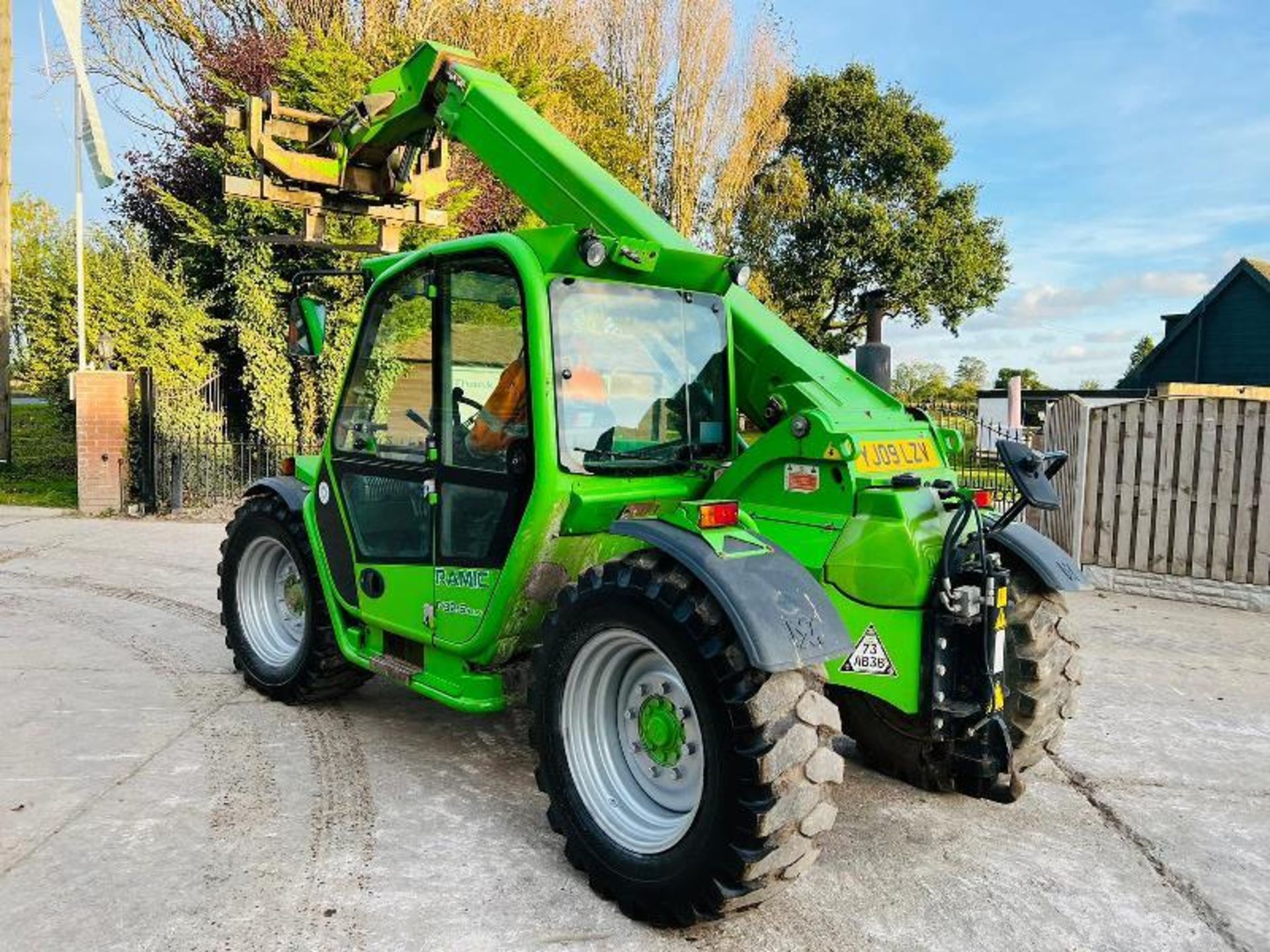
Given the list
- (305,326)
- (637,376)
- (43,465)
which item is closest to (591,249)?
(637,376)

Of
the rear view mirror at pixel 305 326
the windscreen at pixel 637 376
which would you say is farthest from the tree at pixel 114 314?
the windscreen at pixel 637 376

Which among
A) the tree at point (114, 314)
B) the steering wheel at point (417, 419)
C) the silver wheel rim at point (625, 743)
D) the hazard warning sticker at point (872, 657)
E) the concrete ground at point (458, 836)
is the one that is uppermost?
the tree at point (114, 314)

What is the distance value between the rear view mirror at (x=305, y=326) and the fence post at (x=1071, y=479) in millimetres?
6565

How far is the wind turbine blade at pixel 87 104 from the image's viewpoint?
487 inches

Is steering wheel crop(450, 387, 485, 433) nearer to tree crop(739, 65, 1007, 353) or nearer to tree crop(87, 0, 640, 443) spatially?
tree crop(87, 0, 640, 443)

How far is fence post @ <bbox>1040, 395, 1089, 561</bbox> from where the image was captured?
8.41 m

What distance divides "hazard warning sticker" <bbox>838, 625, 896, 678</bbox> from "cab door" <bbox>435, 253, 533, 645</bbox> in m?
1.28

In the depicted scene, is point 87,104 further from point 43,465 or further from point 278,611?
point 278,611

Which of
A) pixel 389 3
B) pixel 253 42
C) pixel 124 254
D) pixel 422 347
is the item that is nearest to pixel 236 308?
pixel 124 254

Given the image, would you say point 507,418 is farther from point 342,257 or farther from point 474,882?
point 342,257

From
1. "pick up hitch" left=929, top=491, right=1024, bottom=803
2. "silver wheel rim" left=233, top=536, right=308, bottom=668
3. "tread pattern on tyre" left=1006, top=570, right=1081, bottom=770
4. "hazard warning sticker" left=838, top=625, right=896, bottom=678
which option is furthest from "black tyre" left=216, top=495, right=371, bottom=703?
"tread pattern on tyre" left=1006, top=570, right=1081, bottom=770

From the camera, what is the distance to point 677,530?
3004 millimetres

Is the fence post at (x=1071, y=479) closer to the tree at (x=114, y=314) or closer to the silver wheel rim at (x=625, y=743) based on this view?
the silver wheel rim at (x=625, y=743)

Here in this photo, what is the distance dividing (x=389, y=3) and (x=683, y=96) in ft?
25.6
